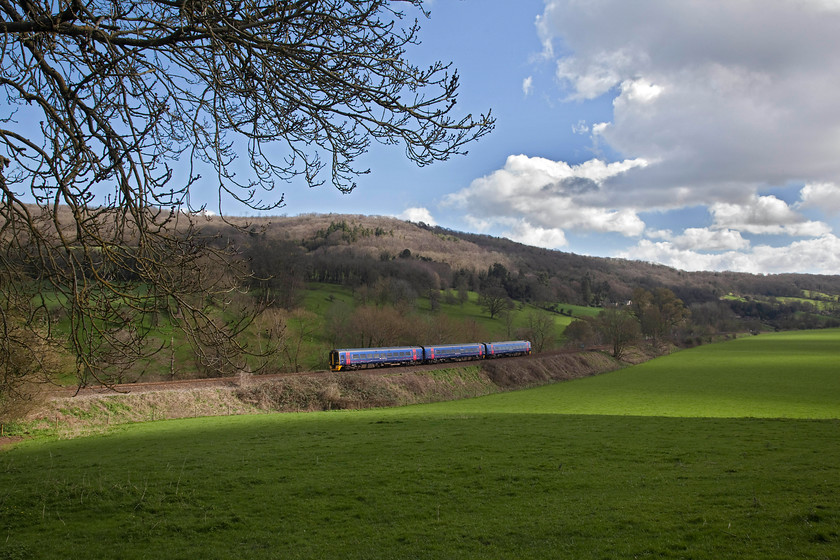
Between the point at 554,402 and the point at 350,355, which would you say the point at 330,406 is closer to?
Result: the point at 350,355

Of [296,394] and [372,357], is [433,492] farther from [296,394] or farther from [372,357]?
[372,357]

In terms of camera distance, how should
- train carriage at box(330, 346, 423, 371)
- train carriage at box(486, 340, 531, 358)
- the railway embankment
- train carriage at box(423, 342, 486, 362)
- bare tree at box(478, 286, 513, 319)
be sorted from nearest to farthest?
1. the railway embankment
2. train carriage at box(330, 346, 423, 371)
3. train carriage at box(423, 342, 486, 362)
4. train carriage at box(486, 340, 531, 358)
5. bare tree at box(478, 286, 513, 319)

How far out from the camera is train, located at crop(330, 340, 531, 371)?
36625 millimetres

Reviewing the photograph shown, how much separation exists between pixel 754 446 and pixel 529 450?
6.56 metres

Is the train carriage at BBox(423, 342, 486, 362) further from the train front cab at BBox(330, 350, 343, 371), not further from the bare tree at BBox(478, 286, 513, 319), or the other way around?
the bare tree at BBox(478, 286, 513, 319)

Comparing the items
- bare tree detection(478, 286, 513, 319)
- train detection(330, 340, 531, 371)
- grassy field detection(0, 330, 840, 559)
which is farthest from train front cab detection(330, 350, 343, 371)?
bare tree detection(478, 286, 513, 319)

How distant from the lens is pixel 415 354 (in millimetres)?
42062

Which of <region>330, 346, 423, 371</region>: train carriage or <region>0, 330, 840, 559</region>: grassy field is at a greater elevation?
<region>0, 330, 840, 559</region>: grassy field

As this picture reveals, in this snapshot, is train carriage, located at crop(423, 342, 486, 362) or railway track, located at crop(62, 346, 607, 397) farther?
train carriage, located at crop(423, 342, 486, 362)

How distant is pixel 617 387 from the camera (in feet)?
132

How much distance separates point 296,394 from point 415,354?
45.3 feet

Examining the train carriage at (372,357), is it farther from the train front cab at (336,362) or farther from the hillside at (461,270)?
the hillside at (461,270)

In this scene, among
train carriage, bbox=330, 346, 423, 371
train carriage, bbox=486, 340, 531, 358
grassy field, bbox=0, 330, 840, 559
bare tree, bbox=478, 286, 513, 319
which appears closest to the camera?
grassy field, bbox=0, 330, 840, 559

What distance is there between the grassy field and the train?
17119mm
